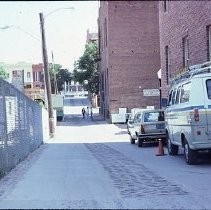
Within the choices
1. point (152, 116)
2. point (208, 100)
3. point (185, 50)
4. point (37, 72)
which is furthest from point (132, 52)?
point (37, 72)

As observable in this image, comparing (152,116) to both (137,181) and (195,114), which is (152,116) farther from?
(137,181)

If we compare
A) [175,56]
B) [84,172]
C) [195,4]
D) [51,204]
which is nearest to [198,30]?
[195,4]

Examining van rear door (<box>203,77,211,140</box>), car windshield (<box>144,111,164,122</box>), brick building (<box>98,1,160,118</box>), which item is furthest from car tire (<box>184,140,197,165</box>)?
brick building (<box>98,1,160,118</box>)

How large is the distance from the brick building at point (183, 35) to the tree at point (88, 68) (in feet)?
138

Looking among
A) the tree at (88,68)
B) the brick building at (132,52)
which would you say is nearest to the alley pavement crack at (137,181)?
the brick building at (132,52)

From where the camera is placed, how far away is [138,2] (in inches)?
2105

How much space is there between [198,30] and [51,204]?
1686 cm

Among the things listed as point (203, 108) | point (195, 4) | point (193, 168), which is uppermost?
point (195, 4)

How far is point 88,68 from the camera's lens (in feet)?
245

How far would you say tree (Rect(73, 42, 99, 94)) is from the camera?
7438 centimetres

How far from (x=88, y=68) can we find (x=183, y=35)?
48269 mm

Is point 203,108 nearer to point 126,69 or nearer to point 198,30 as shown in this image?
point 198,30

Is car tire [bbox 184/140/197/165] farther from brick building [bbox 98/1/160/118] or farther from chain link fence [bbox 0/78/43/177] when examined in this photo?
brick building [bbox 98/1/160/118]

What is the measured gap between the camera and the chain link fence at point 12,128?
13.2m
